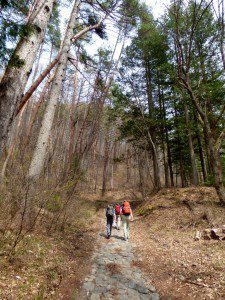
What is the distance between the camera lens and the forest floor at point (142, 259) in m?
3.82

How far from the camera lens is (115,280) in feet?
14.9

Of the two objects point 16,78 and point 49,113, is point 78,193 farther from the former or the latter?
point 16,78

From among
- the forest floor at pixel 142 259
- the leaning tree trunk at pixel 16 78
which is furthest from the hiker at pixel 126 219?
the leaning tree trunk at pixel 16 78

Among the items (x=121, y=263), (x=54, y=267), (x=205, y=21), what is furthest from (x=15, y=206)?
(x=205, y=21)

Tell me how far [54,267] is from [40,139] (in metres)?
3.81

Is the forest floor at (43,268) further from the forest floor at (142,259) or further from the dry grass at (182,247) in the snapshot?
the dry grass at (182,247)

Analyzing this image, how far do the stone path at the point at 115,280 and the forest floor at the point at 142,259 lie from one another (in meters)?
0.08

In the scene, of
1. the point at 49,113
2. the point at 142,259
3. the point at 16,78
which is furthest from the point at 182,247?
the point at 16,78

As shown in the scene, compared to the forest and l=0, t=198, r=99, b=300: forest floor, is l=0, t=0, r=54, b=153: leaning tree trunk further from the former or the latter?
l=0, t=198, r=99, b=300: forest floor

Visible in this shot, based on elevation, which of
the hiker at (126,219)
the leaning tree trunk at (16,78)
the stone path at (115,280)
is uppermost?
the leaning tree trunk at (16,78)

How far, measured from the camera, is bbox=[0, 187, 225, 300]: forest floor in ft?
12.5

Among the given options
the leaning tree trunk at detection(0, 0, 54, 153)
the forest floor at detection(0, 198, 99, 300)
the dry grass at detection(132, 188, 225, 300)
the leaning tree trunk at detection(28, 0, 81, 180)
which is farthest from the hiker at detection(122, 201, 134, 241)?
the leaning tree trunk at detection(0, 0, 54, 153)

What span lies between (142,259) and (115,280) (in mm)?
1704

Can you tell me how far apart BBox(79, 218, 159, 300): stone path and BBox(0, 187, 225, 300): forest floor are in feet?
0.27
